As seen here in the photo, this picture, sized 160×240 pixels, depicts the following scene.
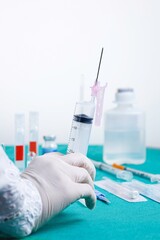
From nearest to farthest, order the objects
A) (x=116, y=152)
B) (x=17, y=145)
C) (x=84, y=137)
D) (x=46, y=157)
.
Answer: (x=46, y=157), (x=84, y=137), (x=17, y=145), (x=116, y=152)

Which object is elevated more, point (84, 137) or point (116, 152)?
point (84, 137)

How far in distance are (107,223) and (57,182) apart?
129mm

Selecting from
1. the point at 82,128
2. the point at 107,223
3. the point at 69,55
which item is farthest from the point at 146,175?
the point at 69,55

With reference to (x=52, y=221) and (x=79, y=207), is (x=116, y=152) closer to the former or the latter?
(x=79, y=207)

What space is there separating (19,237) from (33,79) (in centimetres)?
112

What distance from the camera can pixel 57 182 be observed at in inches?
25.4

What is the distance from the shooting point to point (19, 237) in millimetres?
596

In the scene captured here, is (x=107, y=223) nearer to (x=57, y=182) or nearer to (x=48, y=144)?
(x=57, y=182)

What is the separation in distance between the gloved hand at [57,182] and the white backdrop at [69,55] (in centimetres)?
94

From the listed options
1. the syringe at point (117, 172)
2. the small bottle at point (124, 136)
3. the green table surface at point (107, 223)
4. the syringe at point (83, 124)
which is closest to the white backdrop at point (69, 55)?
the small bottle at point (124, 136)

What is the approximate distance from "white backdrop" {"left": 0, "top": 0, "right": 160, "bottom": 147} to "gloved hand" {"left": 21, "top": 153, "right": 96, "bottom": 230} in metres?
0.94

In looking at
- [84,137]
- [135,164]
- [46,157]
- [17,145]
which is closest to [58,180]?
[46,157]

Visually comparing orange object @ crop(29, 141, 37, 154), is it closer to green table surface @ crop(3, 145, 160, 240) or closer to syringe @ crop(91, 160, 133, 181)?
syringe @ crop(91, 160, 133, 181)

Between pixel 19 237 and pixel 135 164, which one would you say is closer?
pixel 19 237
